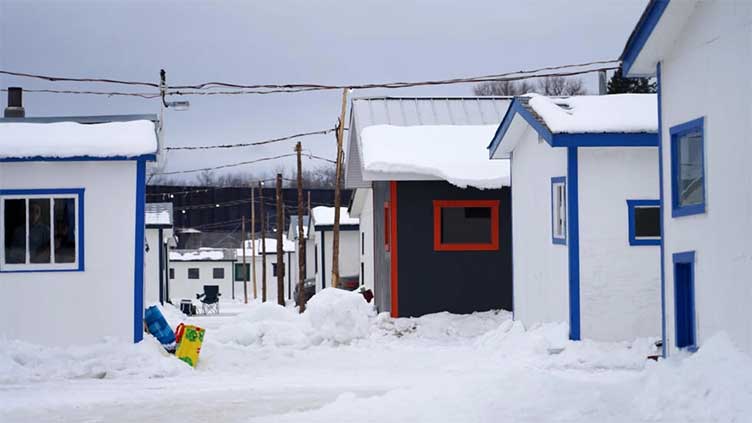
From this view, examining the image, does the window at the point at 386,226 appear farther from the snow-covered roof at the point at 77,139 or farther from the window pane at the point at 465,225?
the snow-covered roof at the point at 77,139

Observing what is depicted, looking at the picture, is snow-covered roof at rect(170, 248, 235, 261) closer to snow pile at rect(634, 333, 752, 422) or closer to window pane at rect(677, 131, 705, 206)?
window pane at rect(677, 131, 705, 206)

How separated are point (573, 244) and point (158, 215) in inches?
977

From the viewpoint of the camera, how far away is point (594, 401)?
1085cm

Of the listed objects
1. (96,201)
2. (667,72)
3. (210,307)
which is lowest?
(210,307)

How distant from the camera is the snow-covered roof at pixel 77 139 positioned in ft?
55.0

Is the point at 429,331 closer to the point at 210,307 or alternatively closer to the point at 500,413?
the point at 500,413

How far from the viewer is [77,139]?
17.1m

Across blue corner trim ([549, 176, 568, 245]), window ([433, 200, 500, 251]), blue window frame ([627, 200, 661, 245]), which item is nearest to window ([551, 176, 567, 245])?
blue corner trim ([549, 176, 568, 245])

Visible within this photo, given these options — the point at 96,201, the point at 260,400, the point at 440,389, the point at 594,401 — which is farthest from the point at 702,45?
the point at 96,201

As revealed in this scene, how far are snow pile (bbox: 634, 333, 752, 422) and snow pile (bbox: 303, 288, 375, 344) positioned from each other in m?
10.1

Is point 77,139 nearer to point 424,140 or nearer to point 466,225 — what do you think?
point 466,225

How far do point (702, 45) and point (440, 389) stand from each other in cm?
501

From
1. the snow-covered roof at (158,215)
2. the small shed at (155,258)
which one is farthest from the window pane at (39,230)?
the snow-covered roof at (158,215)

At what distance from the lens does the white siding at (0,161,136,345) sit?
55.1ft
